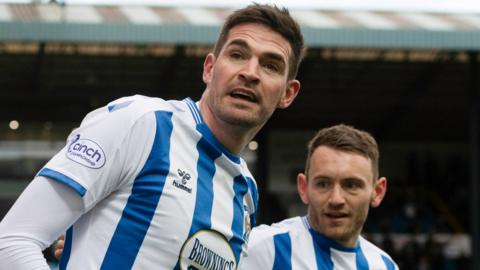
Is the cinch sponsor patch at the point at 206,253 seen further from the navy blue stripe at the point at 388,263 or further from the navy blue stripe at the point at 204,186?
the navy blue stripe at the point at 388,263

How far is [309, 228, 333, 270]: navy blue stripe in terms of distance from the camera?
3803 millimetres

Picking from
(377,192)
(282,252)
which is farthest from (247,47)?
(377,192)

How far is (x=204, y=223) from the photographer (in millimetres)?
2477

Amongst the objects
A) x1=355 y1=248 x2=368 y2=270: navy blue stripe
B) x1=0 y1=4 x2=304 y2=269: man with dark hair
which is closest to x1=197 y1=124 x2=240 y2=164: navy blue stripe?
x1=0 y1=4 x2=304 y2=269: man with dark hair

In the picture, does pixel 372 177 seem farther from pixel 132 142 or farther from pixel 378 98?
pixel 378 98

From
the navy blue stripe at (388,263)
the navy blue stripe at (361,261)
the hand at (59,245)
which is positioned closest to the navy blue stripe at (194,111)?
the hand at (59,245)

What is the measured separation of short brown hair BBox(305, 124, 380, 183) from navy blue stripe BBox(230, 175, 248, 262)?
106 cm

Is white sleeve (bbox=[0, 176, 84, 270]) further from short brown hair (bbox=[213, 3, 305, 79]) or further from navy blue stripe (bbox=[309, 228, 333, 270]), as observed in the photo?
navy blue stripe (bbox=[309, 228, 333, 270])

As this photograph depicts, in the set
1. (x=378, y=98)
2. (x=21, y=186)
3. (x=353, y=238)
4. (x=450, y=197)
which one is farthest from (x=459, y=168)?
(x=353, y=238)

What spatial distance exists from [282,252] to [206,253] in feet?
4.52

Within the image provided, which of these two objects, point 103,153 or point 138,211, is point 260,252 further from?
point 103,153

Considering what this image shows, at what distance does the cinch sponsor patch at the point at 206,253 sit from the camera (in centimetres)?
241

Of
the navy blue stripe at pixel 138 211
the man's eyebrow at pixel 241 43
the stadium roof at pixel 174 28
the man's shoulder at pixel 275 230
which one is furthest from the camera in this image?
the stadium roof at pixel 174 28

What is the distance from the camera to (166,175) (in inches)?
95.4
